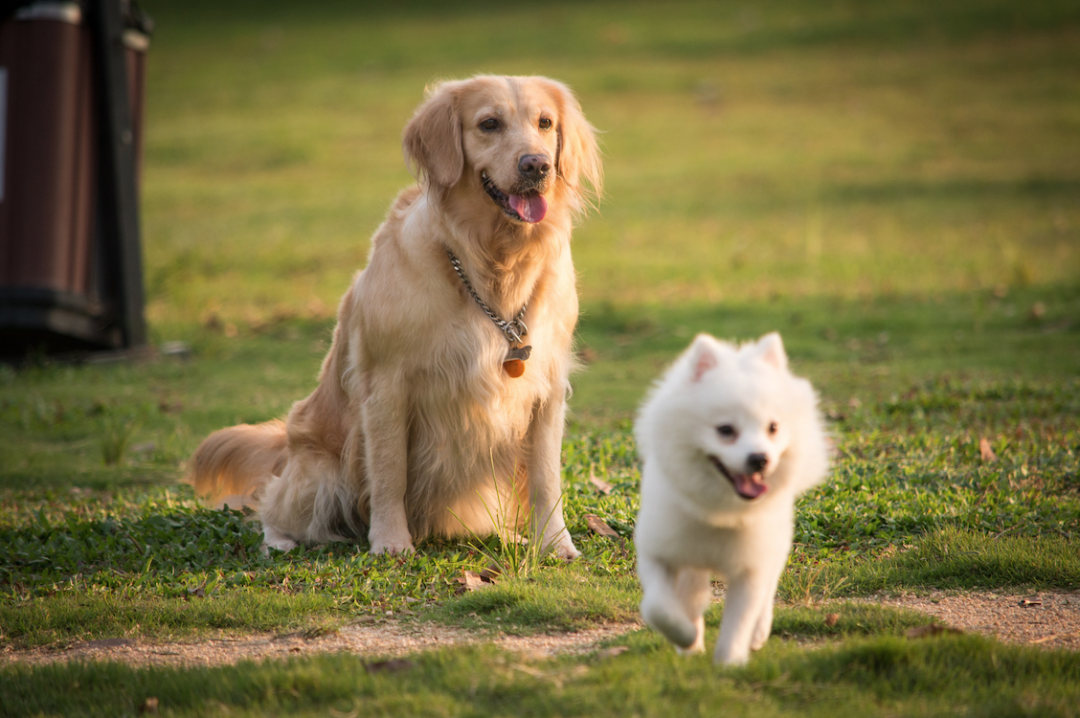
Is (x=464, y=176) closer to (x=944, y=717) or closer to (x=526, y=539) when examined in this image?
(x=526, y=539)

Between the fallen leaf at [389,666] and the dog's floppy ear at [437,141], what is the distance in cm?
228

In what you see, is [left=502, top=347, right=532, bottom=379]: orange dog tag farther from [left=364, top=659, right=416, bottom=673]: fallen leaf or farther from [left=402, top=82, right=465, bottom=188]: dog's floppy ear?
[left=364, top=659, right=416, bottom=673]: fallen leaf

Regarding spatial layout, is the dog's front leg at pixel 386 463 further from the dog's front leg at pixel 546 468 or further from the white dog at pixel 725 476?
the white dog at pixel 725 476

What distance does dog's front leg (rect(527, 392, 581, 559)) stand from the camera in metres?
5.10

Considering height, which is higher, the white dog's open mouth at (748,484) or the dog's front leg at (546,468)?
the white dog's open mouth at (748,484)

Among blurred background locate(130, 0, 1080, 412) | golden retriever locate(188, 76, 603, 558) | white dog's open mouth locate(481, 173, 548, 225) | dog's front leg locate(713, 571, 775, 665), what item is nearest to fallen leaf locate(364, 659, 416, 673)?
dog's front leg locate(713, 571, 775, 665)

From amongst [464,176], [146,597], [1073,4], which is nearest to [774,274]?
[464,176]

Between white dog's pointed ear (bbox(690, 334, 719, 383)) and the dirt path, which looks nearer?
white dog's pointed ear (bbox(690, 334, 719, 383))

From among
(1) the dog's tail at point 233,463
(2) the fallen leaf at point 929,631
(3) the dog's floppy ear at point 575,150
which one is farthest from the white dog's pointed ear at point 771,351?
(1) the dog's tail at point 233,463

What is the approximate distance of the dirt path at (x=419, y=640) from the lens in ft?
12.6

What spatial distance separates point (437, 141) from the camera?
4.89m

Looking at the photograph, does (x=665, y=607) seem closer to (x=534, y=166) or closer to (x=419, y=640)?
(x=419, y=640)

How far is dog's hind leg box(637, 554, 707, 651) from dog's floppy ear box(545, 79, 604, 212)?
88.5 inches

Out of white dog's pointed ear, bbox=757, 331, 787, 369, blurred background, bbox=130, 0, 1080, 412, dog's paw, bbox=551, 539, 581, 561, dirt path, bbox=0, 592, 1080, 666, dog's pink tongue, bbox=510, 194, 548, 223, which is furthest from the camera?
blurred background, bbox=130, 0, 1080, 412
